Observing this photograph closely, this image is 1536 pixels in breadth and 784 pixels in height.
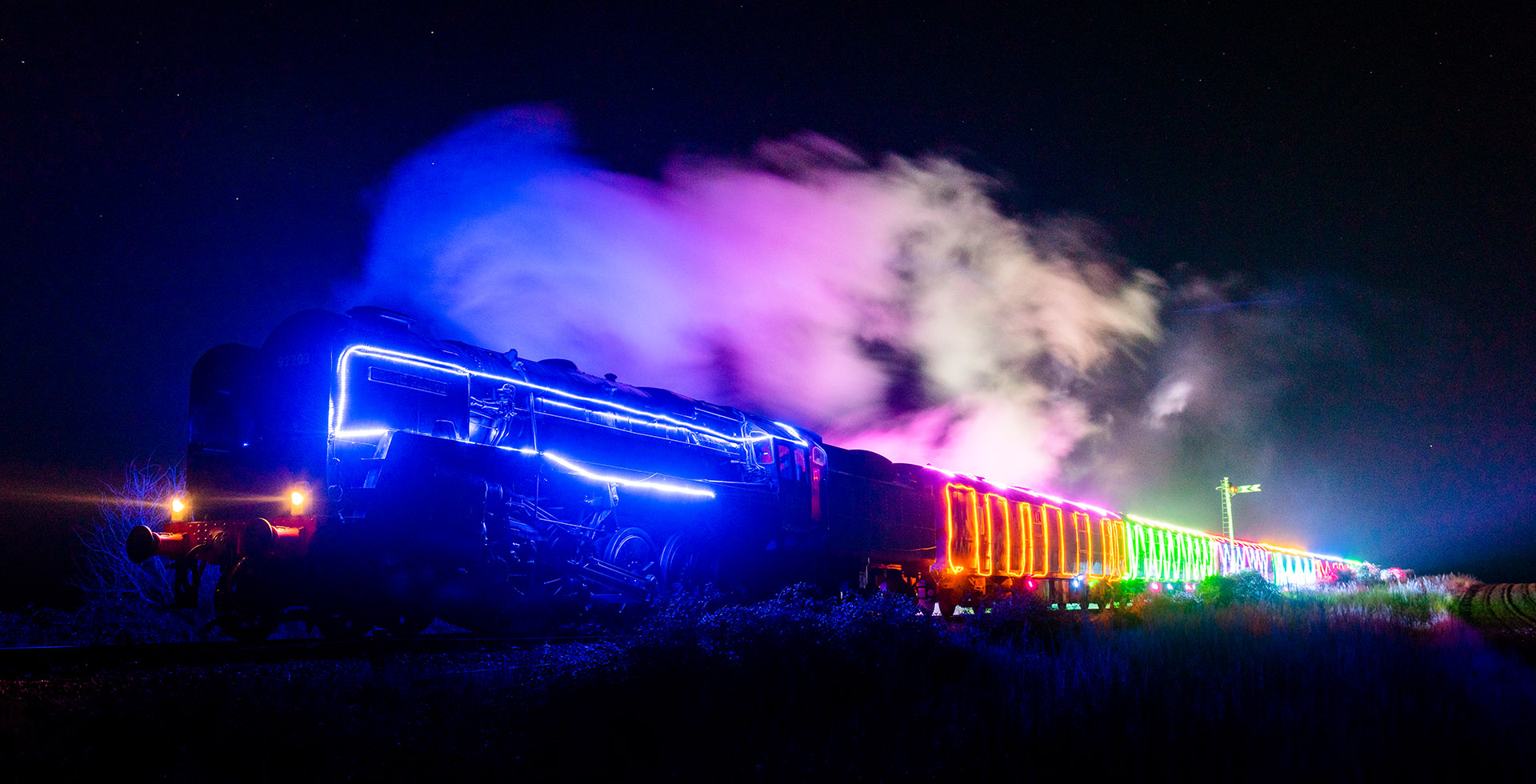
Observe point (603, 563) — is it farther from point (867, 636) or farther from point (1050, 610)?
point (1050, 610)

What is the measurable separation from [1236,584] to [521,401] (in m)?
17.9

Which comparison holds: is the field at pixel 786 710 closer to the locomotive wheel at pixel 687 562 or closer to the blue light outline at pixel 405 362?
the blue light outline at pixel 405 362

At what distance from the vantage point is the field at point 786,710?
455 centimetres

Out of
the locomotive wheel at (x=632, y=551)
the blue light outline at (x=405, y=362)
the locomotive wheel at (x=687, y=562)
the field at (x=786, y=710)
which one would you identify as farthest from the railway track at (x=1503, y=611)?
the blue light outline at (x=405, y=362)

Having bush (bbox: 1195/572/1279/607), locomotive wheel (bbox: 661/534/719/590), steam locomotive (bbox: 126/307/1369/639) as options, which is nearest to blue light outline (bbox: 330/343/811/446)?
steam locomotive (bbox: 126/307/1369/639)

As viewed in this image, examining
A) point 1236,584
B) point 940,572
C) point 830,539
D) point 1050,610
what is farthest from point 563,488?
point 1236,584

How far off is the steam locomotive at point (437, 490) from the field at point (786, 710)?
1.11 m

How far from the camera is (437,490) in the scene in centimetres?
816

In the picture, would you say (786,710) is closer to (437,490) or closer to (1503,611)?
(437,490)

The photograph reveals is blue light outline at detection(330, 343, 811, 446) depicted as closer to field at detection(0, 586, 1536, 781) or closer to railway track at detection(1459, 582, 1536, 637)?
field at detection(0, 586, 1536, 781)

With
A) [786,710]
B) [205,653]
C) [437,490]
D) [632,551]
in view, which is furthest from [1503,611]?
[205,653]

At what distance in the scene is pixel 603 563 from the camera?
9.73m

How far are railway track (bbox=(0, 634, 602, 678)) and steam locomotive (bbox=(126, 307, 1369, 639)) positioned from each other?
46 cm

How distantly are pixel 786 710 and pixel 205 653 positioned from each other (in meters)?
4.60
